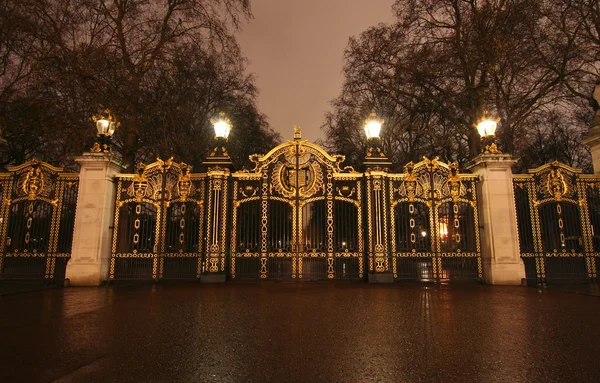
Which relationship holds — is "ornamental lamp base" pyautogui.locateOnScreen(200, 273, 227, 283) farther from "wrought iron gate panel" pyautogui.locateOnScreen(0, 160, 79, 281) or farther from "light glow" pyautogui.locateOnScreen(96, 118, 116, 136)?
"light glow" pyautogui.locateOnScreen(96, 118, 116, 136)

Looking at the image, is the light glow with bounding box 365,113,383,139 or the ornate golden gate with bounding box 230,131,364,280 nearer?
the ornate golden gate with bounding box 230,131,364,280

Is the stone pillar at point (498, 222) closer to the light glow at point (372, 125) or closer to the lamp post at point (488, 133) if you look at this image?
the lamp post at point (488, 133)

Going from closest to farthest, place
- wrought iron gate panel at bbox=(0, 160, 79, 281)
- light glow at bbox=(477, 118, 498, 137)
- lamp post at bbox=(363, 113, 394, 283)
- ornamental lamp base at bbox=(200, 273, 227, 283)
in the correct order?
ornamental lamp base at bbox=(200, 273, 227, 283) → lamp post at bbox=(363, 113, 394, 283) → wrought iron gate panel at bbox=(0, 160, 79, 281) → light glow at bbox=(477, 118, 498, 137)

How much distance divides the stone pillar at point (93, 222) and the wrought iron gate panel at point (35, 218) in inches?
26.2

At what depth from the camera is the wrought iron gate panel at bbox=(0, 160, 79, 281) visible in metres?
12.1

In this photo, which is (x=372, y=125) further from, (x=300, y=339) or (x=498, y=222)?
(x=300, y=339)


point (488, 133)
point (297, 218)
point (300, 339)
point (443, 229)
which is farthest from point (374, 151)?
point (300, 339)

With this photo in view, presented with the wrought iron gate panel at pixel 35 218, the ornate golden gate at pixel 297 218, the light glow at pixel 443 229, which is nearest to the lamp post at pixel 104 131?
the wrought iron gate panel at pixel 35 218

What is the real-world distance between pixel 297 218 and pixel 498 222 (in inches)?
252

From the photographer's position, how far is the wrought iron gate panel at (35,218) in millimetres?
12133

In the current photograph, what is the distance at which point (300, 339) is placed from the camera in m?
4.97

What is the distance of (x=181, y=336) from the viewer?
16.9ft

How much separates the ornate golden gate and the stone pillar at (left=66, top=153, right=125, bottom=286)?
4.00m

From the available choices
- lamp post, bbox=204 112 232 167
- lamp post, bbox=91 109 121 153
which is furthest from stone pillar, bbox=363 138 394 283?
lamp post, bbox=91 109 121 153
